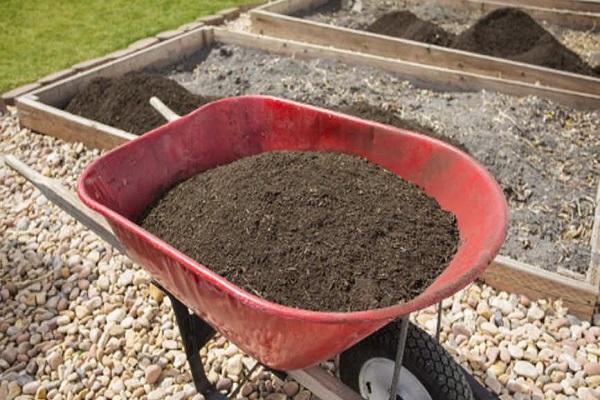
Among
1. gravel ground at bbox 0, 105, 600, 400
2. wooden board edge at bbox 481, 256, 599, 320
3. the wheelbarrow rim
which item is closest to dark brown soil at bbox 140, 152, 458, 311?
the wheelbarrow rim

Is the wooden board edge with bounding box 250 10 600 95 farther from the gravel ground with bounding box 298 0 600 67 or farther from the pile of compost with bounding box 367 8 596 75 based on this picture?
the gravel ground with bounding box 298 0 600 67

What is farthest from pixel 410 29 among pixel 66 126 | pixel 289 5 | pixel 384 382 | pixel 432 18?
pixel 384 382

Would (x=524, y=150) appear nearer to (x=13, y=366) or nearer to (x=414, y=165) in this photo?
(x=414, y=165)

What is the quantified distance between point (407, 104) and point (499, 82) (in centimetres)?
72

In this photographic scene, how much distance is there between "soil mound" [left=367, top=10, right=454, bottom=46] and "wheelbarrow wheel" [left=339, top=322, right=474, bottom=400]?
4.10 metres

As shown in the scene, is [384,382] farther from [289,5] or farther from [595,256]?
[289,5]

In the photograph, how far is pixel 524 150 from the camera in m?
3.69

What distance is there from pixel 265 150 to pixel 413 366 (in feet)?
3.57

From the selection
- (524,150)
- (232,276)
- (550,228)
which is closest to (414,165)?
(232,276)

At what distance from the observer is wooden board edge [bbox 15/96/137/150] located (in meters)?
3.74

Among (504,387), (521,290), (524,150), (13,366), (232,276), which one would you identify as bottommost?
(13,366)

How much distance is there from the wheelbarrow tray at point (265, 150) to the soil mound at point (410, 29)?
3501 millimetres

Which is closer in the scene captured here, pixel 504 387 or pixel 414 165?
pixel 414 165

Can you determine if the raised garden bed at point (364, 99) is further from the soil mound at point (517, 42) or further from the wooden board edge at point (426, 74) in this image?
the soil mound at point (517, 42)
